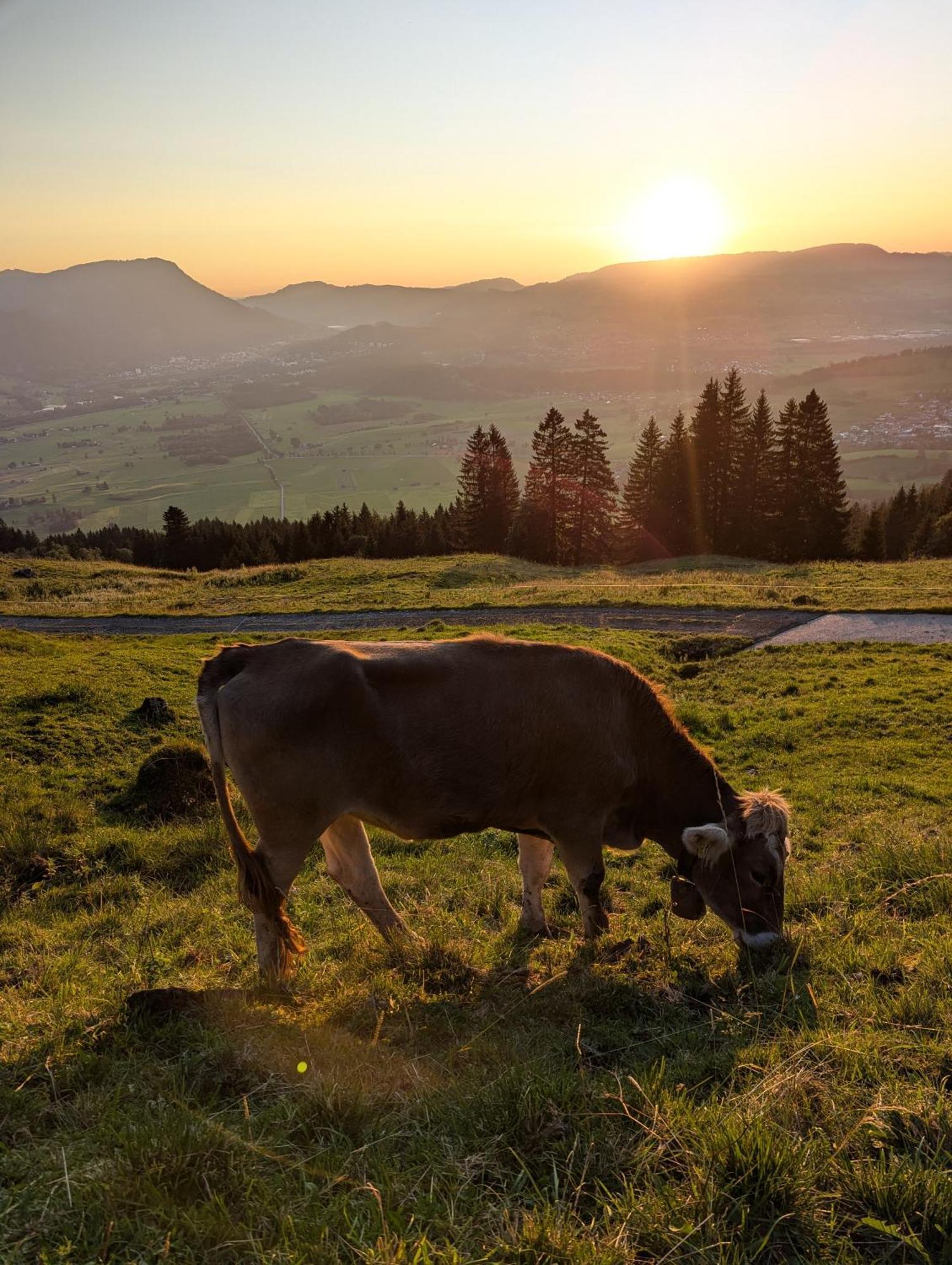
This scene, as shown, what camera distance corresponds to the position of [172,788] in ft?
37.0

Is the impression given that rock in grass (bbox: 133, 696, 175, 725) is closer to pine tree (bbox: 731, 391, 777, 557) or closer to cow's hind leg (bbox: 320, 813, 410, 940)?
cow's hind leg (bbox: 320, 813, 410, 940)

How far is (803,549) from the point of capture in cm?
6381

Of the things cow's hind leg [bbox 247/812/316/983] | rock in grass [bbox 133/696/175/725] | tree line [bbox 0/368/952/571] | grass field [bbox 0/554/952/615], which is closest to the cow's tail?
cow's hind leg [bbox 247/812/316/983]

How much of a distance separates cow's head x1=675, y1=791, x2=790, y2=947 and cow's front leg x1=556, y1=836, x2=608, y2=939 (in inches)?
32.4

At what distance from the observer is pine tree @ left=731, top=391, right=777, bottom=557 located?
65.1m

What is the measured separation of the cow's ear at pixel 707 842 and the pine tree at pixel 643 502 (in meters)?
61.9

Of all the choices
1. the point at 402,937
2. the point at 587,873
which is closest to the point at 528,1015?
the point at 402,937

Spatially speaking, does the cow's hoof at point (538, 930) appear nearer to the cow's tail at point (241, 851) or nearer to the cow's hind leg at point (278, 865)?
the cow's tail at point (241, 851)

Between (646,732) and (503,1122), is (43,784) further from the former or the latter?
(503,1122)

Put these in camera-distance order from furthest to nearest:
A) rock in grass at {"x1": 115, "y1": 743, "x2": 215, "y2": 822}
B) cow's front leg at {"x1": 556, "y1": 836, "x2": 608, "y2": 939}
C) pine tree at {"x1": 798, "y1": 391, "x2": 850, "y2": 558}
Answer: pine tree at {"x1": 798, "y1": 391, "x2": 850, "y2": 558} < rock in grass at {"x1": 115, "y1": 743, "x2": 215, "y2": 822} < cow's front leg at {"x1": 556, "y1": 836, "x2": 608, "y2": 939}

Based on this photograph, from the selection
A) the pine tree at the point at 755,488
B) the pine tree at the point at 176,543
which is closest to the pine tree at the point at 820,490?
the pine tree at the point at 755,488

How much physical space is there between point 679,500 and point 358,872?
220ft

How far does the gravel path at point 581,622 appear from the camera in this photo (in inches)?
973

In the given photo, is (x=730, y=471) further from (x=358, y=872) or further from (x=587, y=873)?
(x=358, y=872)
